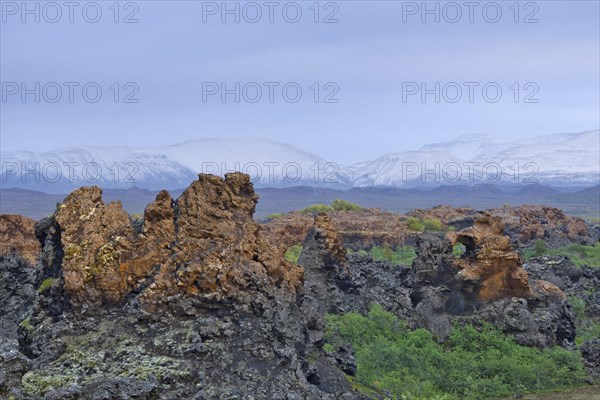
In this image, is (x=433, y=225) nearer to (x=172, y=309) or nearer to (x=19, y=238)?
(x=19, y=238)

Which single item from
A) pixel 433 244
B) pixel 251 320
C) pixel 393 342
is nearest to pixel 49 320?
pixel 251 320

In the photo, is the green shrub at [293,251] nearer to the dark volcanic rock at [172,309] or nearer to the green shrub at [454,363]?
the green shrub at [454,363]

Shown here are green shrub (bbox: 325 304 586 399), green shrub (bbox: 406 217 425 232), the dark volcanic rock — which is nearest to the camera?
the dark volcanic rock

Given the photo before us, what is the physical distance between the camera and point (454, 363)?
121ft

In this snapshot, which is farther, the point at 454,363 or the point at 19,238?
the point at 19,238

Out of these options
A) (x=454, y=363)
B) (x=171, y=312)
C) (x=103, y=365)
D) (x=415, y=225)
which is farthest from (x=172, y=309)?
(x=415, y=225)

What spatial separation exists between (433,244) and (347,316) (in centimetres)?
626

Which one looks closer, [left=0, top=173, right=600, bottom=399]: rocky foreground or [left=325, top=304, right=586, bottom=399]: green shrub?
[left=0, top=173, right=600, bottom=399]: rocky foreground

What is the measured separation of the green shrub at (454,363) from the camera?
1361 inches

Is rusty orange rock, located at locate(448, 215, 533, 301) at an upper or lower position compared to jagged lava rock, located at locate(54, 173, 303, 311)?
lower

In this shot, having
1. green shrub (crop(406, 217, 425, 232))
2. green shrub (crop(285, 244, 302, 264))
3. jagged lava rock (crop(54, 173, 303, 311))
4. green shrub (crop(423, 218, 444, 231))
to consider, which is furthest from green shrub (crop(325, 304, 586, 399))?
green shrub (crop(423, 218, 444, 231))

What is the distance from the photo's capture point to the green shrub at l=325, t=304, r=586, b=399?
34.6 m

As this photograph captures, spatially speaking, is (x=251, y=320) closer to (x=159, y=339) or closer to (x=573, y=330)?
(x=159, y=339)

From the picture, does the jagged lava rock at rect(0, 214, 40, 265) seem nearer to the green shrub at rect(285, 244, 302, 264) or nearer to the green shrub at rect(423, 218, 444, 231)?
the green shrub at rect(285, 244, 302, 264)
